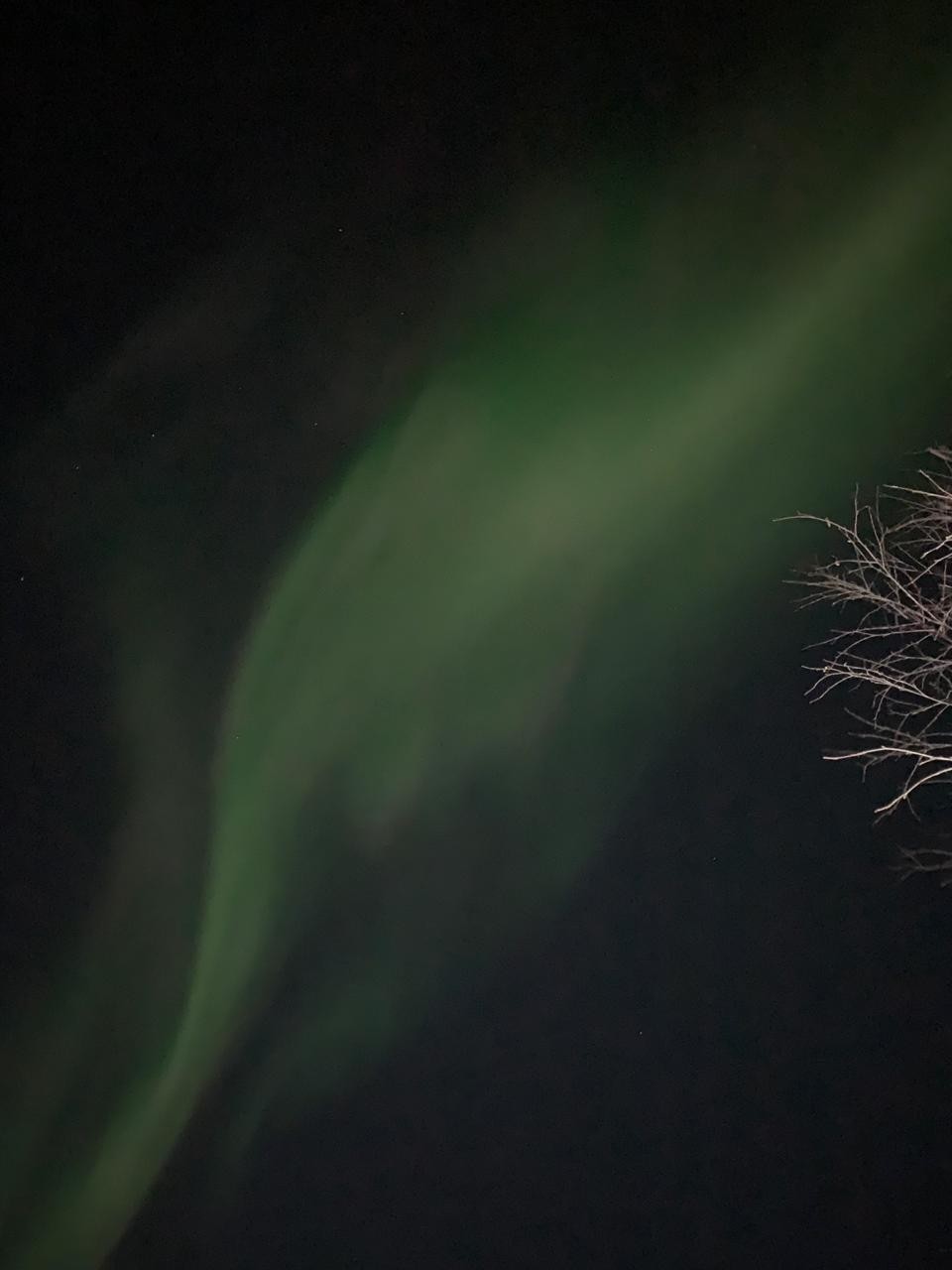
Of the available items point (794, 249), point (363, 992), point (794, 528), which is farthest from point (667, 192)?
point (363, 992)

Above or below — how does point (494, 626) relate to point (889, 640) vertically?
above

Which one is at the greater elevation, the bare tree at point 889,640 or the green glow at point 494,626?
the green glow at point 494,626

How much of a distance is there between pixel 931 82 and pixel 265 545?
1842mm

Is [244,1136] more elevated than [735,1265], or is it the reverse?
[244,1136]

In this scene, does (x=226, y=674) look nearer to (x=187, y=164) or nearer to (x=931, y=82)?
(x=187, y=164)

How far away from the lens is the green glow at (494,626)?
2.53 meters

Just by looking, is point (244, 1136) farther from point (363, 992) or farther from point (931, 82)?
point (931, 82)

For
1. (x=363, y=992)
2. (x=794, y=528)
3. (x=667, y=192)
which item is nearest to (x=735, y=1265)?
(x=363, y=992)

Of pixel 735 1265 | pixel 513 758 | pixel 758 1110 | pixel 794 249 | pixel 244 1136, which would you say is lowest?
pixel 735 1265

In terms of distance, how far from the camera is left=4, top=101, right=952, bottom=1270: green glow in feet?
8.31

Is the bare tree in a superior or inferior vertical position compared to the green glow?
inferior

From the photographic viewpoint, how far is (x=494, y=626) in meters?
2.61

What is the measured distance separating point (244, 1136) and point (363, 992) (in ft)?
1.33

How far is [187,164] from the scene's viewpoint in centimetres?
261
